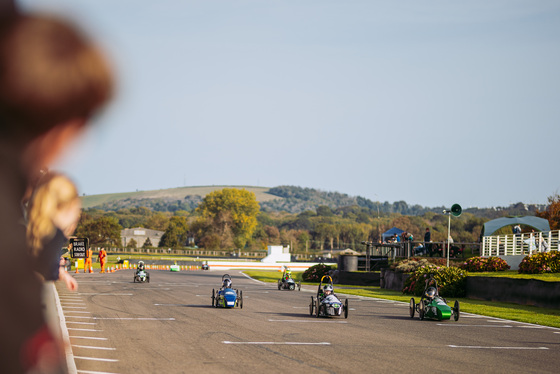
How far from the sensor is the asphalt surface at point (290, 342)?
38.6 ft

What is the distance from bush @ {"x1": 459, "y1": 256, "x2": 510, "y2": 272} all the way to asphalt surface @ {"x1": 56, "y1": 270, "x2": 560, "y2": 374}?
1543 centimetres

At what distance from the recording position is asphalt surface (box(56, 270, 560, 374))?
11758mm

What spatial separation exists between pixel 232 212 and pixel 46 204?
183873mm

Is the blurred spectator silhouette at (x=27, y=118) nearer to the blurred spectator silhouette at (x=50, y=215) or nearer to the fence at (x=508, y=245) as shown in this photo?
the blurred spectator silhouette at (x=50, y=215)

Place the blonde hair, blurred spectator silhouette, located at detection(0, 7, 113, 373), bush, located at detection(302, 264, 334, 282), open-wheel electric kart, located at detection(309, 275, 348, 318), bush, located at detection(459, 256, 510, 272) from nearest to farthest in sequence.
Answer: blurred spectator silhouette, located at detection(0, 7, 113, 373)
the blonde hair
open-wheel electric kart, located at detection(309, 275, 348, 318)
bush, located at detection(459, 256, 510, 272)
bush, located at detection(302, 264, 334, 282)

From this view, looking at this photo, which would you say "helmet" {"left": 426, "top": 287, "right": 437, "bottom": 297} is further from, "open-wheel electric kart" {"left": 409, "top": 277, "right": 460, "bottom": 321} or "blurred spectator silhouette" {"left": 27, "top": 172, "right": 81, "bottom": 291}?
"blurred spectator silhouette" {"left": 27, "top": 172, "right": 81, "bottom": 291}

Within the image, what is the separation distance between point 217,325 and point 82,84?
1685 cm

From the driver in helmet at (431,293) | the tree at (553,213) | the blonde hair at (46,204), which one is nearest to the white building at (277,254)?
the tree at (553,213)

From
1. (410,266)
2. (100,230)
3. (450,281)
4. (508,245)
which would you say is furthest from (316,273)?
(100,230)

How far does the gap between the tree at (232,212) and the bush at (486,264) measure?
140m

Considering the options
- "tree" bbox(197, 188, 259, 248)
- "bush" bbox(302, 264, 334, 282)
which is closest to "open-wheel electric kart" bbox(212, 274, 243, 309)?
"bush" bbox(302, 264, 334, 282)

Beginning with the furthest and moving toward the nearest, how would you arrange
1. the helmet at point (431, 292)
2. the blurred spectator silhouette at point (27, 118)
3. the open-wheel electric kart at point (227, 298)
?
the open-wheel electric kart at point (227, 298) < the helmet at point (431, 292) < the blurred spectator silhouette at point (27, 118)

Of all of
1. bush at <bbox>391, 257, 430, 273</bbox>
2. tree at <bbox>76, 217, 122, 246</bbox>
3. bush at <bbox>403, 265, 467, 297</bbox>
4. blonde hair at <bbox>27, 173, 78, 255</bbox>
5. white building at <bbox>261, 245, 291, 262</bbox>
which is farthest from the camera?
tree at <bbox>76, 217, 122, 246</bbox>

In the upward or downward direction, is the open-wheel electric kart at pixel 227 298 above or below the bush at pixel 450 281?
below
